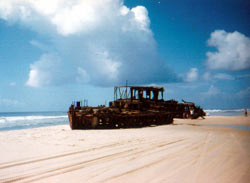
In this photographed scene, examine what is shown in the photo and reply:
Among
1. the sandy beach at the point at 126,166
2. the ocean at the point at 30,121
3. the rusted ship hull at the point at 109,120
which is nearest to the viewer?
the sandy beach at the point at 126,166

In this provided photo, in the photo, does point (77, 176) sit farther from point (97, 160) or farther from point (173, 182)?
point (173, 182)

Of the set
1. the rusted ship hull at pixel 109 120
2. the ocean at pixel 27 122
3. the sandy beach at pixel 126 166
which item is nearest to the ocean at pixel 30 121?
the ocean at pixel 27 122

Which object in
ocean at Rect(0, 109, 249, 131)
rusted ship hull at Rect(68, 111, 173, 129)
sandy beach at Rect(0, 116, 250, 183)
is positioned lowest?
ocean at Rect(0, 109, 249, 131)

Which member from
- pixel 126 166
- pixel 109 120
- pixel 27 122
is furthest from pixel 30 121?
pixel 126 166

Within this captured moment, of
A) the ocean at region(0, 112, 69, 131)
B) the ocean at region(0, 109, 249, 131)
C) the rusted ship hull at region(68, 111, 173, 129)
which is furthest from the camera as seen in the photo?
the ocean at region(0, 109, 249, 131)

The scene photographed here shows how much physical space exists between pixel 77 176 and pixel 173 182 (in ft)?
7.04

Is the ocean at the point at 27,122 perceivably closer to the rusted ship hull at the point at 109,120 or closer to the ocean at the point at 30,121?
the ocean at the point at 30,121

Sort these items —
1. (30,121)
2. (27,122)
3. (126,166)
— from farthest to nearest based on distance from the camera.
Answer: (30,121), (27,122), (126,166)

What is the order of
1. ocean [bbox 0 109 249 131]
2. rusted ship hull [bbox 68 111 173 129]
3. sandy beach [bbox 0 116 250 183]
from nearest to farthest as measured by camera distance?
1. sandy beach [bbox 0 116 250 183]
2. rusted ship hull [bbox 68 111 173 129]
3. ocean [bbox 0 109 249 131]

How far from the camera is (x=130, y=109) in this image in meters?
20.8

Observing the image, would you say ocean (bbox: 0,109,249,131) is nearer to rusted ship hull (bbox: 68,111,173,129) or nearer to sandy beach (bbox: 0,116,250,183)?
rusted ship hull (bbox: 68,111,173,129)

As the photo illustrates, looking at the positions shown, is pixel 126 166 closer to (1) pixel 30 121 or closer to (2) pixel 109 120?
(2) pixel 109 120

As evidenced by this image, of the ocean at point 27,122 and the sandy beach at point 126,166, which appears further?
the ocean at point 27,122

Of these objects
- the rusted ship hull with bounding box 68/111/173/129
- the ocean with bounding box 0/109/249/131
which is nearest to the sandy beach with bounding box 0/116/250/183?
the rusted ship hull with bounding box 68/111/173/129
